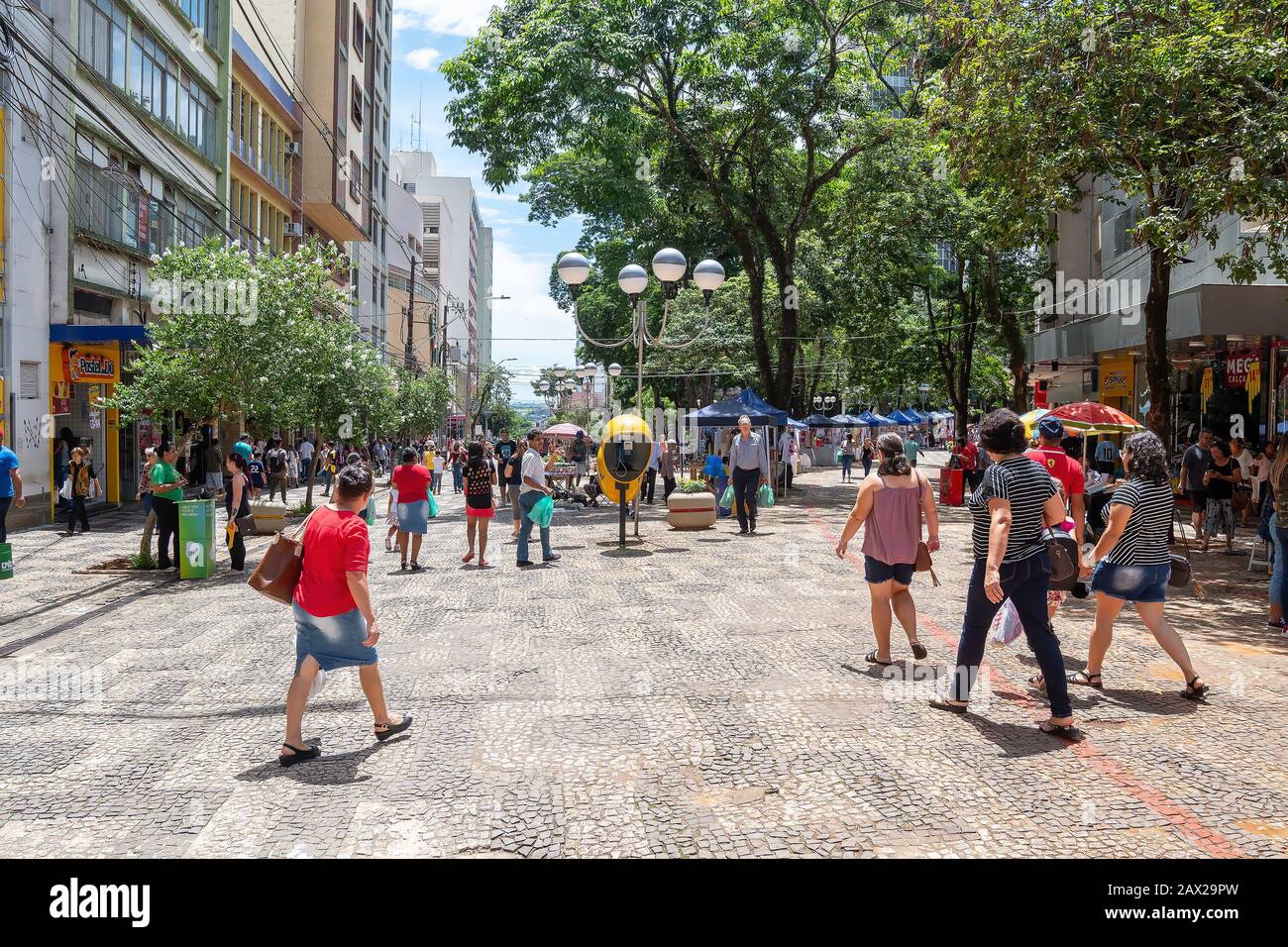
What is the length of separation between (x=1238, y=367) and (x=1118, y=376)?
593cm

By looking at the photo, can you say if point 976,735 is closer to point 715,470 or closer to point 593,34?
point 715,470

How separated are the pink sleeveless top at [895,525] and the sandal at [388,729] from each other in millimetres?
3215

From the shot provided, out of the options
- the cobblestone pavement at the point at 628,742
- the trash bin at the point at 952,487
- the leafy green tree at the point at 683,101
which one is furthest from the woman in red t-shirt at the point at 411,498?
the trash bin at the point at 952,487

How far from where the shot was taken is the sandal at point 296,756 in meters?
5.27

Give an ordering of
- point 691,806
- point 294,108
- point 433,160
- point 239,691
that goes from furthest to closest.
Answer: point 433,160 < point 294,108 < point 239,691 < point 691,806

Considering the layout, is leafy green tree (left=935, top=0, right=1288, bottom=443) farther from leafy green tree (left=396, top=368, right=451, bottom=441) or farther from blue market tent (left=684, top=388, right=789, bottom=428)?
leafy green tree (left=396, top=368, right=451, bottom=441)

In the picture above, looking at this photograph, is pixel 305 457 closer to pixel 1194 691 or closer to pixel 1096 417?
pixel 1096 417

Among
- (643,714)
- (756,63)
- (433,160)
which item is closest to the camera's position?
(643,714)

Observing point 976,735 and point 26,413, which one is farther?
point 26,413

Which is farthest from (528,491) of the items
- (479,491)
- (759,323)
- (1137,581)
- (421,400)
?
(421,400)

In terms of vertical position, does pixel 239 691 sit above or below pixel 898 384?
below

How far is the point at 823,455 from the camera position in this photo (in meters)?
58.3

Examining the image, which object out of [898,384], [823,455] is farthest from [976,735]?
[823,455]

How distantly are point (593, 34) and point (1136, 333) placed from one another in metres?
12.9
